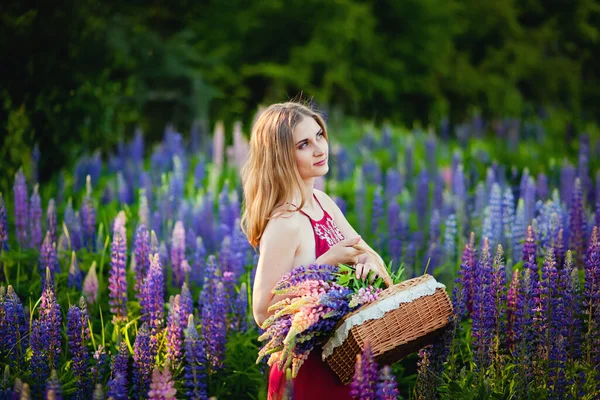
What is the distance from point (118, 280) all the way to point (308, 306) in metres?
1.74

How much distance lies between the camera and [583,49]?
15.2 meters

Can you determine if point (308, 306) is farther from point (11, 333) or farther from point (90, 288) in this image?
point (90, 288)

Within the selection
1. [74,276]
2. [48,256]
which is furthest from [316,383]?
[48,256]

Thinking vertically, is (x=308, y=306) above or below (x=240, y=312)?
above

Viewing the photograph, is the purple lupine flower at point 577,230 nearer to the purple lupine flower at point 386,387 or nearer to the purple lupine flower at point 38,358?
the purple lupine flower at point 386,387

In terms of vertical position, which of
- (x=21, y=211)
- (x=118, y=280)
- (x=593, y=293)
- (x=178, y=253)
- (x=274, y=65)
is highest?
(x=274, y=65)

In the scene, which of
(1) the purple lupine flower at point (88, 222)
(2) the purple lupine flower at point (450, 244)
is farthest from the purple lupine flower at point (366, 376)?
(1) the purple lupine flower at point (88, 222)

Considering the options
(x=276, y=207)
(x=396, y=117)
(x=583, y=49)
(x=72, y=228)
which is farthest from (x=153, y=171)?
(x=583, y=49)

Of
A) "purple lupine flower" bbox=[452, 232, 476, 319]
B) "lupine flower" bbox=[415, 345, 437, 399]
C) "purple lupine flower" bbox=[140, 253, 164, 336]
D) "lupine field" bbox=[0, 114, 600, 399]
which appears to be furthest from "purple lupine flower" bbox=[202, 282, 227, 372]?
"purple lupine flower" bbox=[452, 232, 476, 319]

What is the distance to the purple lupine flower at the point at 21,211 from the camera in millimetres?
5004

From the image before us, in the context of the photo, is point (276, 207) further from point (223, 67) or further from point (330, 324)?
point (223, 67)

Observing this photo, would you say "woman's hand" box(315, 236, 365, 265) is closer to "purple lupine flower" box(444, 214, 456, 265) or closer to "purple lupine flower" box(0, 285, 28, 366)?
"purple lupine flower" box(0, 285, 28, 366)

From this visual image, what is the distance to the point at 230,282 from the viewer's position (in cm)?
432

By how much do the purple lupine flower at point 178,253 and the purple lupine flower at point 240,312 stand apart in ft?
1.94
